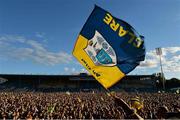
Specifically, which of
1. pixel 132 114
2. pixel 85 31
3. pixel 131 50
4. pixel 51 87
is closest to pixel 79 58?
pixel 85 31

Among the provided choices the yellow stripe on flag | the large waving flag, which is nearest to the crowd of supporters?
the yellow stripe on flag

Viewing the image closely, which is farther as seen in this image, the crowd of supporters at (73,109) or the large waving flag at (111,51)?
the crowd of supporters at (73,109)

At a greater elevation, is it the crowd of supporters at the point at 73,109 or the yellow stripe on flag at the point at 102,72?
the yellow stripe on flag at the point at 102,72

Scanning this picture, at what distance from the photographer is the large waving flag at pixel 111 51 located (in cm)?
624

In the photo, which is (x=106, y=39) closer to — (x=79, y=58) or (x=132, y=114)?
(x=79, y=58)

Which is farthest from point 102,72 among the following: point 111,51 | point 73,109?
point 73,109

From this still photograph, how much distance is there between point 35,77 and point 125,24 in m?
57.3

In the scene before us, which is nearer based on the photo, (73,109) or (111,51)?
(111,51)

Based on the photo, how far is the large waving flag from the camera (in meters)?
6.24

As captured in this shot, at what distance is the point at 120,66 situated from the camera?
6.27m

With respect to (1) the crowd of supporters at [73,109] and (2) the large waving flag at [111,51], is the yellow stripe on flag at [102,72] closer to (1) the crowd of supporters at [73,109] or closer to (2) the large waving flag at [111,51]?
(2) the large waving flag at [111,51]

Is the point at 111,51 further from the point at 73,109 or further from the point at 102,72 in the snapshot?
the point at 73,109

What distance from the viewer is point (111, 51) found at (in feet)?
20.7

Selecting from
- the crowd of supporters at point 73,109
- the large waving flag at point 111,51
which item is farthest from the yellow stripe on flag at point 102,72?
the crowd of supporters at point 73,109
